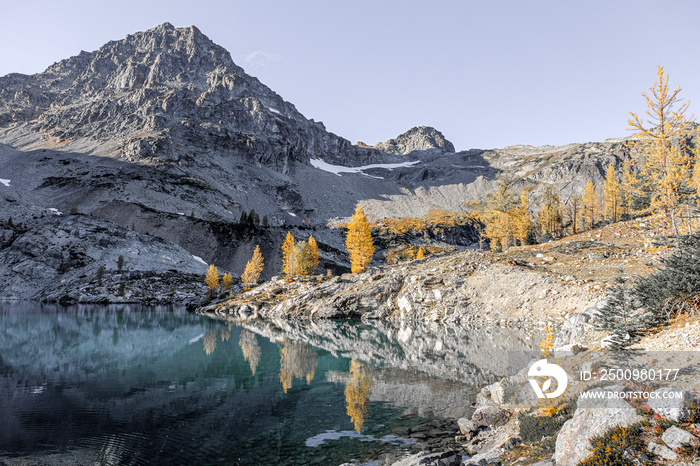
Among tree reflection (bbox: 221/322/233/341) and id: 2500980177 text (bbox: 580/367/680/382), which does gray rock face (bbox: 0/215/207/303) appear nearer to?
tree reflection (bbox: 221/322/233/341)

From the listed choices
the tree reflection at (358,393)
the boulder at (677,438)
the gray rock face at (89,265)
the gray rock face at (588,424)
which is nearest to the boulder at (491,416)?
the tree reflection at (358,393)

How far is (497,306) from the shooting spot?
50531mm

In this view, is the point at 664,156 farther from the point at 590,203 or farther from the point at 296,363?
the point at 590,203

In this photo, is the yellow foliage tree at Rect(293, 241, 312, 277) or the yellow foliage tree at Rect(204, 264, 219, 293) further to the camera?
the yellow foliage tree at Rect(204, 264, 219, 293)

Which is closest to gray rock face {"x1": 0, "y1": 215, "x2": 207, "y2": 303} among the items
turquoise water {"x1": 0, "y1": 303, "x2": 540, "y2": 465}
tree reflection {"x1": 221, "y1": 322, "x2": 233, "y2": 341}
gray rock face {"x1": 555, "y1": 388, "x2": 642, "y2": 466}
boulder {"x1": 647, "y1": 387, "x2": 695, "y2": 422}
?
tree reflection {"x1": 221, "y1": 322, "x2": 233, "y2": 341}

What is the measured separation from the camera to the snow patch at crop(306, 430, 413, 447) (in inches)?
609

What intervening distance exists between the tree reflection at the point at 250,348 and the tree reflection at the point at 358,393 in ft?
27.1

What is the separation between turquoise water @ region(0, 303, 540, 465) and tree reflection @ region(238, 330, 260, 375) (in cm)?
27

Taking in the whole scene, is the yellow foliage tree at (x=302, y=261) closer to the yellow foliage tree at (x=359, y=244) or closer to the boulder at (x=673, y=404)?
the yellow foliage tree at (x=359, y=244)

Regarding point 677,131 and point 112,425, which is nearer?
point 112,425

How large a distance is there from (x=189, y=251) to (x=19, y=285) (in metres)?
52.6

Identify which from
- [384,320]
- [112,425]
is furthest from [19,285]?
[112,425]

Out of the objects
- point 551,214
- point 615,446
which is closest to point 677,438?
point 615,446

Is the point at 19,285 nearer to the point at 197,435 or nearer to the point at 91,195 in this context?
the point at 91,195
